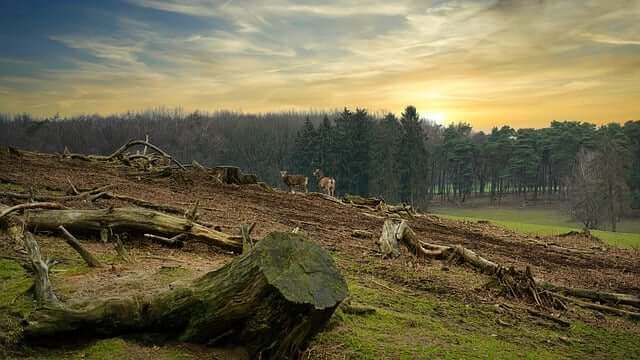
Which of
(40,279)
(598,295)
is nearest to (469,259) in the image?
(598,295)

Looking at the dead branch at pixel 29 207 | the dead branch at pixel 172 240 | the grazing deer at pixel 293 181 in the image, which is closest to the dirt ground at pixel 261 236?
the dead branch at pixel 172 240

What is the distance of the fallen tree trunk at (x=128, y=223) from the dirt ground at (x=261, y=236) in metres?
0.23

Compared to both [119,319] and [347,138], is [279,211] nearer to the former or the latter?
[119,319]

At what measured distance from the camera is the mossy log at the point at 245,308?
4.99m

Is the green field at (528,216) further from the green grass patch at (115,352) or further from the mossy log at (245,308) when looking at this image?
the green grass patch at (115,352)

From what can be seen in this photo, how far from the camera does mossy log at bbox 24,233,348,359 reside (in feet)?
16.4

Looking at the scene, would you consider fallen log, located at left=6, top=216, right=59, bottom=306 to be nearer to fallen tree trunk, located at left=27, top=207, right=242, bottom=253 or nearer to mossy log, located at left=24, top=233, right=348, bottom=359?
mossy log, located at left=24, top=233, right=348, bottom=359

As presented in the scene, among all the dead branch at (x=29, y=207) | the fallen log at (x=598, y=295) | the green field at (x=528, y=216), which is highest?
the dead branch at (x=29, y=207)

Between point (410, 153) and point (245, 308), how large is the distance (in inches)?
2526

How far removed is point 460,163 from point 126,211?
88.2 meters

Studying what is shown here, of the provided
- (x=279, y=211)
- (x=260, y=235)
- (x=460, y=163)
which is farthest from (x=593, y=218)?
(x=260, y=235)

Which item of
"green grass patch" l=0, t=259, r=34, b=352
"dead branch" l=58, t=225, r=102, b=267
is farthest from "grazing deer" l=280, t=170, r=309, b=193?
"green grass patch" l=0, t=259, r=34, b=352

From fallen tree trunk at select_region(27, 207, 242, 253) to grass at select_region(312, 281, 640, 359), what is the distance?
2.98 metres

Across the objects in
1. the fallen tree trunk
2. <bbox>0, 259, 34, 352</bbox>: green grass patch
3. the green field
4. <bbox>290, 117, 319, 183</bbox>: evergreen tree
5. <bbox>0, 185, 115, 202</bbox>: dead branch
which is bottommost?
the green field
